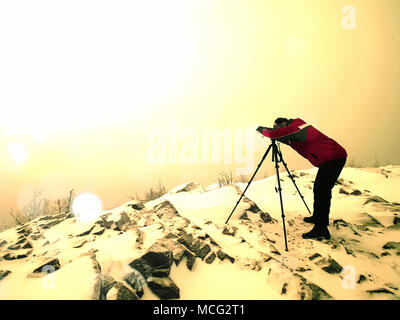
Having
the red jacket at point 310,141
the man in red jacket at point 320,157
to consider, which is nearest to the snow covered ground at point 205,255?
the man in red jacket at point 320,157

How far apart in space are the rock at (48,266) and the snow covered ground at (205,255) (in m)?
0.01

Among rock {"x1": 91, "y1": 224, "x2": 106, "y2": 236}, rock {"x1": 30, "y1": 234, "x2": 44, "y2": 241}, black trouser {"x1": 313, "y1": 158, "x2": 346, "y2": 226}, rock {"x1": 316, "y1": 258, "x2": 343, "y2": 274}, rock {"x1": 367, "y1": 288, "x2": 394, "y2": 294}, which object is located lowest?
rock {"x1": 30, "y1": 234, "x2": 44, "y2": 241}

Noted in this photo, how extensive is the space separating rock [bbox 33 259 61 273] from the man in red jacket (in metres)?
3.99

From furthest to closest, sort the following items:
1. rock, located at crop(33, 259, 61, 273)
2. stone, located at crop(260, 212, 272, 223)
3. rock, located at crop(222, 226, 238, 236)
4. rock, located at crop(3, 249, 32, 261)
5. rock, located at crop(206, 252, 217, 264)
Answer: stone, located at crop(260, 212, 272, 223), rock, located at crop(222, 226, 238, 236), rock, located at crop(3, 249, 32, 261), rock, located at crop(206, 252, 217, 264), rock, located at crop(33, 259, 61, 273)

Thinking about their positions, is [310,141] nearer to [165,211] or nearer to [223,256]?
[223,256]

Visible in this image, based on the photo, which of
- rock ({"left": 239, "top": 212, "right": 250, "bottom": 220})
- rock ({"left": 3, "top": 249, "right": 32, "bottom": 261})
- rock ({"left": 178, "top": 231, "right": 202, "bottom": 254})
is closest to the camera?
rock ({"left": 178, "top": 231, "right": 202, "bottom": 254})

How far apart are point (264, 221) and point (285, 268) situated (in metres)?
1.88

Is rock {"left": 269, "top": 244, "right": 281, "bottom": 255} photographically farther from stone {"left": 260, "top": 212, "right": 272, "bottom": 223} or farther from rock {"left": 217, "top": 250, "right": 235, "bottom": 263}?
stone {"left": 260, "top": 212, "right": 272, "bottom": 223}

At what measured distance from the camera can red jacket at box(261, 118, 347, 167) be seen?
141 inches

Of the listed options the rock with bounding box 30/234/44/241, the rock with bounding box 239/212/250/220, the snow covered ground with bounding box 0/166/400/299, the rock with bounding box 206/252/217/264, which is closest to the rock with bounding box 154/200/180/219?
the snow covered ground with bounding box 0/166/400/299

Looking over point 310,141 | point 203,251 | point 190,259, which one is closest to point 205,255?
point 203,251

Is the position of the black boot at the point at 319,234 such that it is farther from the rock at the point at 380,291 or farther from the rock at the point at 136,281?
the rock at the point at 136,281

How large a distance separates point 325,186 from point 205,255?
241 cm
